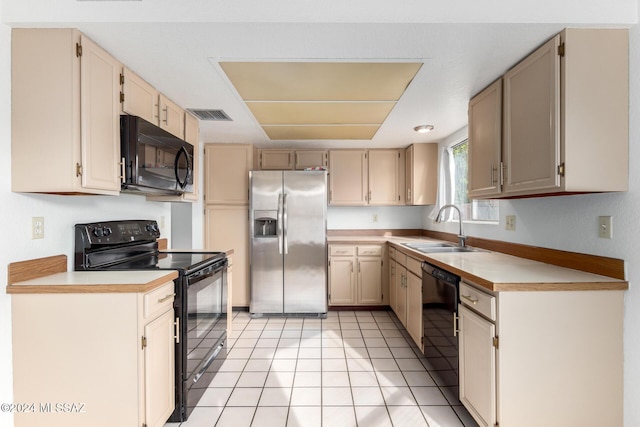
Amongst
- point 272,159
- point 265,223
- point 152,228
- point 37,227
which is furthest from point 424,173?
point 37,227

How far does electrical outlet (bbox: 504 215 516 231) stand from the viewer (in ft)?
8.06

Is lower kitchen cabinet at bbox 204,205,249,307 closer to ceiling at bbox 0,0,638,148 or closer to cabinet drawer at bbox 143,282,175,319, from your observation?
ceiling at bbox 0,0,638,148

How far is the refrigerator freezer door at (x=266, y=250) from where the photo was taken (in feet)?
12.3

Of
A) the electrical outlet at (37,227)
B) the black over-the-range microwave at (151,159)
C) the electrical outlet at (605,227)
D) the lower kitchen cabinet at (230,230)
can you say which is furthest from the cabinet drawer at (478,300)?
the lower kitchen cabinet at (230,230)

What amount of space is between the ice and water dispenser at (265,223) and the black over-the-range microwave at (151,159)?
1240mm

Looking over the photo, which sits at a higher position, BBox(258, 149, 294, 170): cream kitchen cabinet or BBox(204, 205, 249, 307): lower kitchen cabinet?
BBox(258, 149, 294, 170): cream kitchen cabinet

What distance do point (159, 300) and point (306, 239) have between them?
217cm

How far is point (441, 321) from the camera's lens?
221 centimetres

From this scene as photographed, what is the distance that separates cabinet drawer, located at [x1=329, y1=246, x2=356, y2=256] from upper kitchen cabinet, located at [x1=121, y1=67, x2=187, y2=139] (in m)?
2.07

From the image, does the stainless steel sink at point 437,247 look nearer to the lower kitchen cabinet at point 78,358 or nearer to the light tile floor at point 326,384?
the light tile floor at point 326,384

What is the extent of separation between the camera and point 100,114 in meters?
1.73

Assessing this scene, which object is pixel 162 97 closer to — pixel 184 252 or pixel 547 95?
pixel 184 252

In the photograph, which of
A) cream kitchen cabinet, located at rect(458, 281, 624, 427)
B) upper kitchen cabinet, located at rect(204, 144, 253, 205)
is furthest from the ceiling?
upper kitchen cabinet, located at rect(204, 144, 253, 205)

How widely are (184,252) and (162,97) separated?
4.00ft
